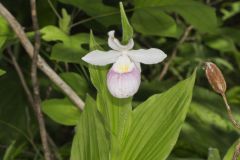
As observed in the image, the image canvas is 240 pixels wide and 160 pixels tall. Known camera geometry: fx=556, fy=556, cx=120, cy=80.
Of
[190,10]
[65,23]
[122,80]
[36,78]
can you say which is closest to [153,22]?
[190,10]

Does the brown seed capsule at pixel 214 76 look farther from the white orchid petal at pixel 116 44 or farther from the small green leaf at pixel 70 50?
the small green leaf at pixel 70 50

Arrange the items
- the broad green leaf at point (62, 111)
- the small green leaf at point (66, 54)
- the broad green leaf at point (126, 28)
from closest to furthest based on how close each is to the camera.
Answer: the broad green leaf at point (126, 28) < the small green leaf at point (66, 54) < the broad green leaf at point (62, 111)

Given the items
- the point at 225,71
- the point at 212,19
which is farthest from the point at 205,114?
the point at 225,71

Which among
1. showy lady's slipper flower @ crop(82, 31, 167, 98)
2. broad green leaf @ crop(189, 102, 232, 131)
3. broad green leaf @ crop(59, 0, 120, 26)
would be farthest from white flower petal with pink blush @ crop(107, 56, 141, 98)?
broad green leaf @ crop(189, 102, 232, 131)

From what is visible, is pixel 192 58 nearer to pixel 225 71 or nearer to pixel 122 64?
pixel 225 71

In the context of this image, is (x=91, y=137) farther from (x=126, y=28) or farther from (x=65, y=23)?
(x=65, y=23)

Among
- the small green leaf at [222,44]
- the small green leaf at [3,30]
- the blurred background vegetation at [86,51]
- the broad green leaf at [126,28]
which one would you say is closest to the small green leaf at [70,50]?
the blurred background vegetation at [86,51]

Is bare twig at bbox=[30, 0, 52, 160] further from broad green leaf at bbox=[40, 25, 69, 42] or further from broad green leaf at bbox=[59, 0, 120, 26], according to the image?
broad green leaf at bbox=[59, 0, 120, 26]
